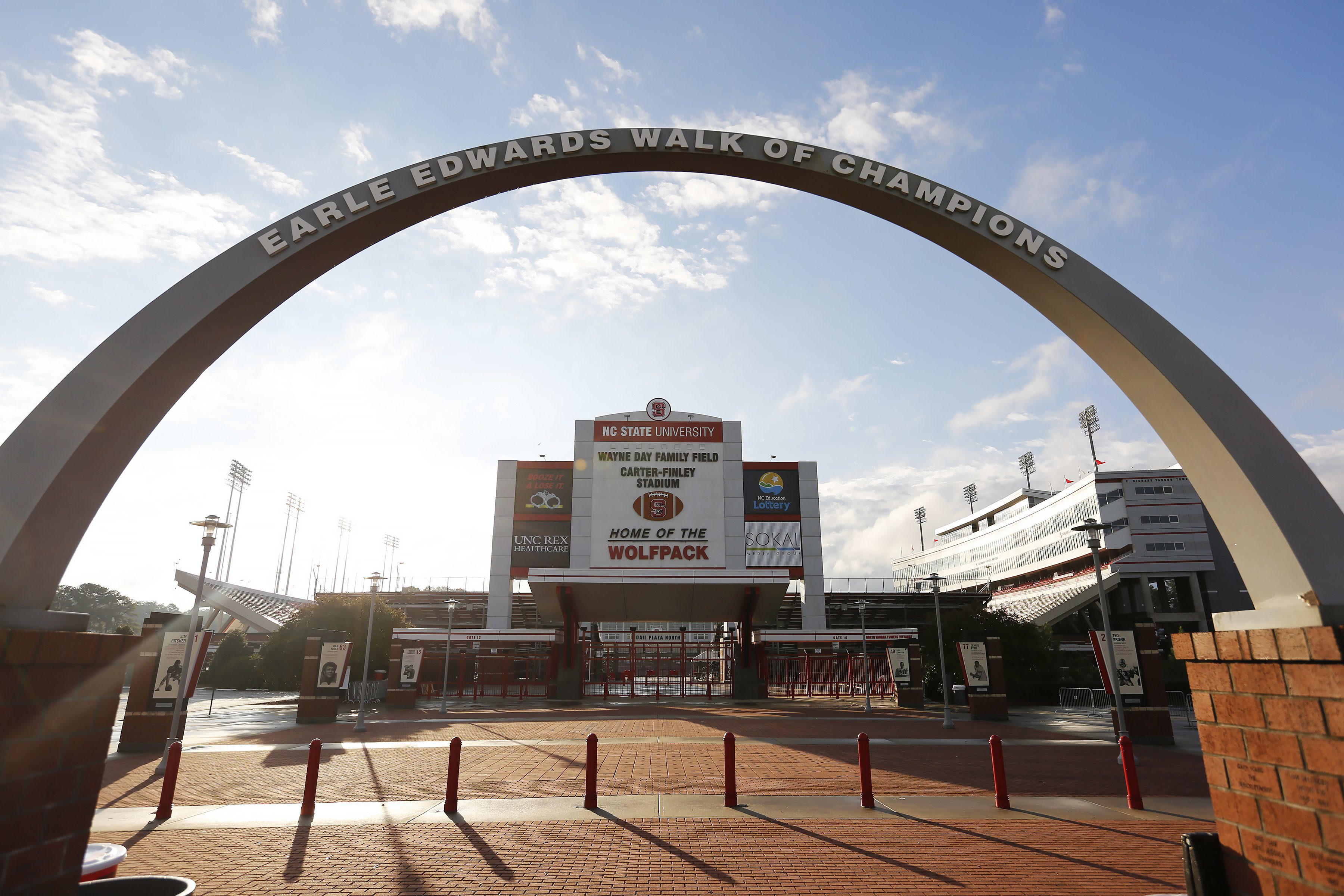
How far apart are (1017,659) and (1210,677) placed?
31.7 meters

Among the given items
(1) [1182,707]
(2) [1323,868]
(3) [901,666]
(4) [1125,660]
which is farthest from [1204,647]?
(1) [1182,707]

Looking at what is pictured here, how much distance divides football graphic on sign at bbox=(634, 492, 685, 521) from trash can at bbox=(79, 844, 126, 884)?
35.2m

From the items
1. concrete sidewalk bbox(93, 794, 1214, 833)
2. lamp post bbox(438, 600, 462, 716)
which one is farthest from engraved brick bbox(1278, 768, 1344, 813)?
lamp post bbox(438, 600, 462, 716)

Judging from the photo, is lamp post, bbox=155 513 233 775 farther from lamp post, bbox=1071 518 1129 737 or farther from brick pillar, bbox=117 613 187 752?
lamp post, bbox=1071 518 1129 737

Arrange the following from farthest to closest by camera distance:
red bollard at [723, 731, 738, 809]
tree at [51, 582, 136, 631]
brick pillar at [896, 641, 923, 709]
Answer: tree at [51, 582, 136, 631], brick pillar at [896, 641, 923, 709], red bollard at [723, 731, 738, 809]

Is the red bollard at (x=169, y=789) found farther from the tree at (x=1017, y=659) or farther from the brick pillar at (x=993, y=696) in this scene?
the tree at (x=1017, y=659)

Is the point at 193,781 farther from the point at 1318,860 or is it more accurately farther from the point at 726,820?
the point at 1318,860

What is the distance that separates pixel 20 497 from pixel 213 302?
1832 millimetres

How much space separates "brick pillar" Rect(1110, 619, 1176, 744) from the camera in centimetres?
1686

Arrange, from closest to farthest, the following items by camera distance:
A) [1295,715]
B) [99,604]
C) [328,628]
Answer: [1295,715] < [328,628] < [99,604]

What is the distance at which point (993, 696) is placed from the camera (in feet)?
74.2

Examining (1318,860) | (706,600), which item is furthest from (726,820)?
(706,600)

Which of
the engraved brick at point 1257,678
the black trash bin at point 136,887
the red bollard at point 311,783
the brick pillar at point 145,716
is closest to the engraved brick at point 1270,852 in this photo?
the engraved brick at point 1257,678

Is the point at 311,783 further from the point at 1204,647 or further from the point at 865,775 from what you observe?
the point at 1204,647
